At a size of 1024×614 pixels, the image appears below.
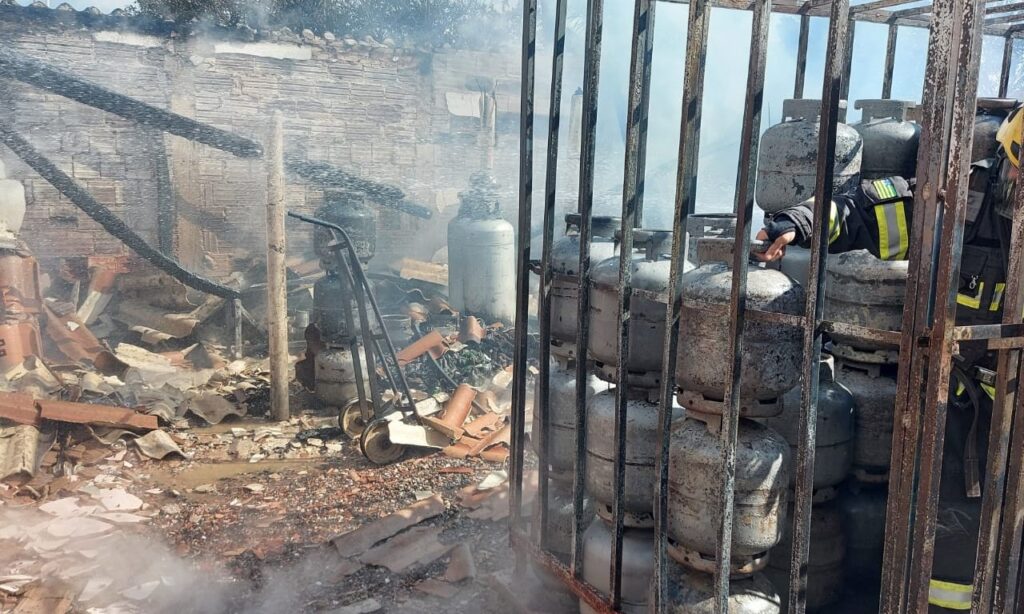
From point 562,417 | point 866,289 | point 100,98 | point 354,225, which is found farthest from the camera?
point 100,98

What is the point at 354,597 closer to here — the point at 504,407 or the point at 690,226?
the point at 690,226

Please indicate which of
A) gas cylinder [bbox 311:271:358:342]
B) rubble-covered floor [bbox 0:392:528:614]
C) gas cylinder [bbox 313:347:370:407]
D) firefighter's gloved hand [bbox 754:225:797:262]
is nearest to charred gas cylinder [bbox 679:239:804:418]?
firefighter's gloved hand [bbox 754:225:797:262]

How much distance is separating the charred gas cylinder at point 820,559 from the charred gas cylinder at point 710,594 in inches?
11.5

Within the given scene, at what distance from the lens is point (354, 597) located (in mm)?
4648

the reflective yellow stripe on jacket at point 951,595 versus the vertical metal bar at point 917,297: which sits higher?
the vertical metal bar at point 917,297

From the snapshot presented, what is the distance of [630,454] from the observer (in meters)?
3.48

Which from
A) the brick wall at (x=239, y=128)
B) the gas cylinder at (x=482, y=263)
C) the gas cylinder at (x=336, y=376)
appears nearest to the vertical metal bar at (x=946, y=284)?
the gas cylinder at (x=336, y=376)

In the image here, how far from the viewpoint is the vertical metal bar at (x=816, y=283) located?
2400 millimetres

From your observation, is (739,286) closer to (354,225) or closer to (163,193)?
(354,225)

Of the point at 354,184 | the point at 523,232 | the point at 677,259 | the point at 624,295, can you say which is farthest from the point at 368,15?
the point at 677,259

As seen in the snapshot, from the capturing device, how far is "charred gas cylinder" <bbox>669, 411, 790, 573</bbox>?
9.59 ft

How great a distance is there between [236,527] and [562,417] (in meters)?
3.01

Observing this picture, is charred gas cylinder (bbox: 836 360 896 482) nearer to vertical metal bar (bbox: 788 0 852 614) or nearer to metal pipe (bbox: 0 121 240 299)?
vertical metal bar (bbox: 788 0 852 614)

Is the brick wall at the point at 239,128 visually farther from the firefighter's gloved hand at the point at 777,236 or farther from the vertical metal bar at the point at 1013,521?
the vertical metal bar at the point at 1013,521
